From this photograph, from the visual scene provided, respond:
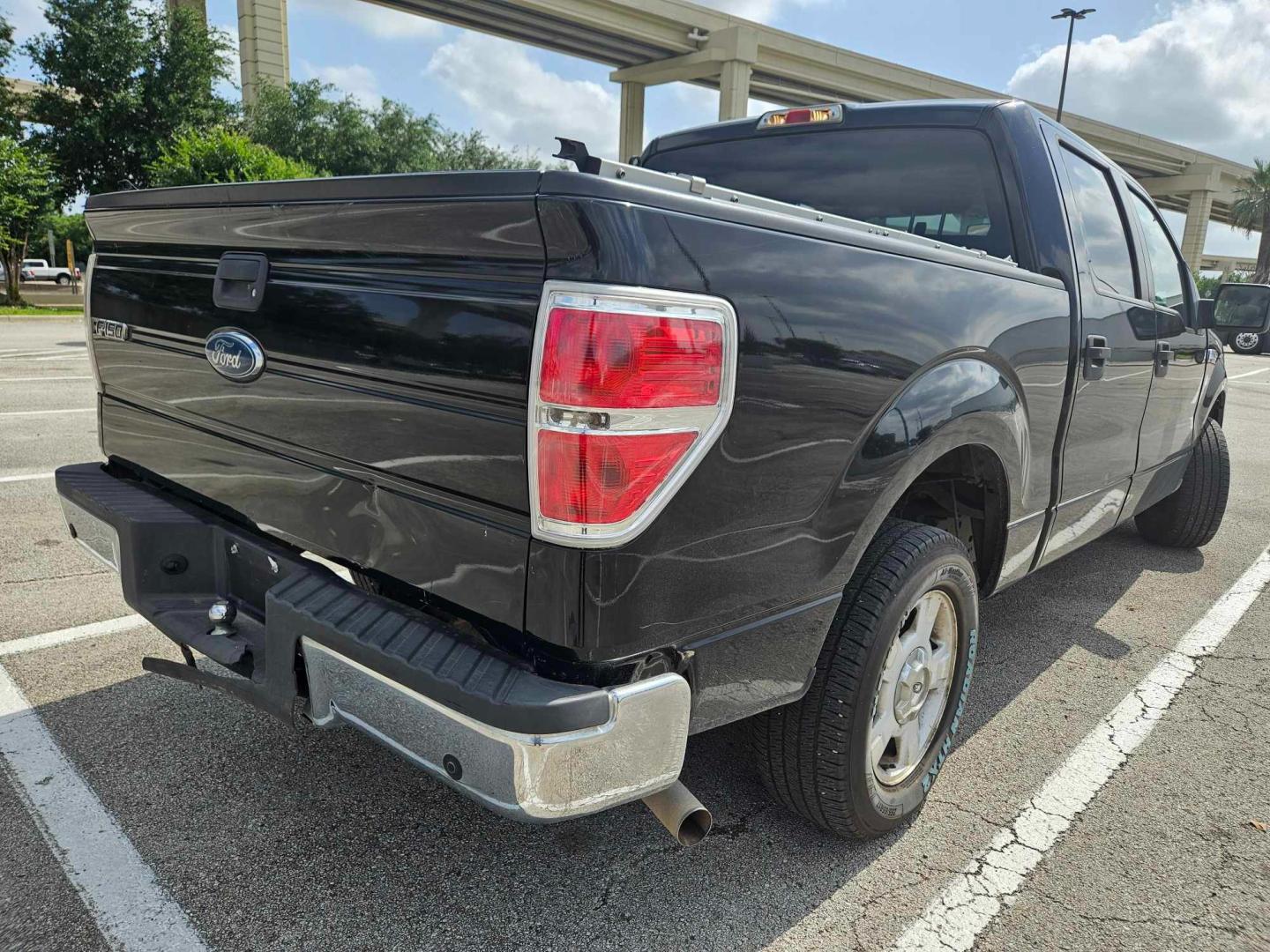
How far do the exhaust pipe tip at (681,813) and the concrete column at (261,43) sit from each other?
111 ft

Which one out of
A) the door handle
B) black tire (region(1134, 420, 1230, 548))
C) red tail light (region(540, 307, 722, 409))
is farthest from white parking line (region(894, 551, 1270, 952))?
red tail light (region(540, 307, 722, 409))

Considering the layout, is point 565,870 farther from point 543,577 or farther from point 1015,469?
point 1015,469

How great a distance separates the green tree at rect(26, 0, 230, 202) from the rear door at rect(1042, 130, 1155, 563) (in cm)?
2813

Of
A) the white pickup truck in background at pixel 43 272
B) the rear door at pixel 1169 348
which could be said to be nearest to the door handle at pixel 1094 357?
the rear door at pixel 1169 348

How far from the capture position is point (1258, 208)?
57344 millimetres

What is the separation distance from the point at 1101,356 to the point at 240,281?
2725 millimetres

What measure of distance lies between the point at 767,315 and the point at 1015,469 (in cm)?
137

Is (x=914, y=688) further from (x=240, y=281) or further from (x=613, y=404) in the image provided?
(x=240, y=281)

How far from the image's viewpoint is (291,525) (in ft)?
6.99

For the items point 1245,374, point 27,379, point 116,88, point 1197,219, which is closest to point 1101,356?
point 27,379

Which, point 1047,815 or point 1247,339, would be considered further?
point 1247,339

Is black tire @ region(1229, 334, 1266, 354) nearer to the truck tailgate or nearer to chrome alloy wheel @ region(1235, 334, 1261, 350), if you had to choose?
chrome alloy wheel @ region(1235, 334, 1261, 350)

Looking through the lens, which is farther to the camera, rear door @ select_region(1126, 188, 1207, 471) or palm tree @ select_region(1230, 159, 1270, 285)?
palm tree @ select_region(1230, 159, 1270, 285)

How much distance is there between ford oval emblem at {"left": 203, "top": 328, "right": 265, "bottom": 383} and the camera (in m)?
2.07
